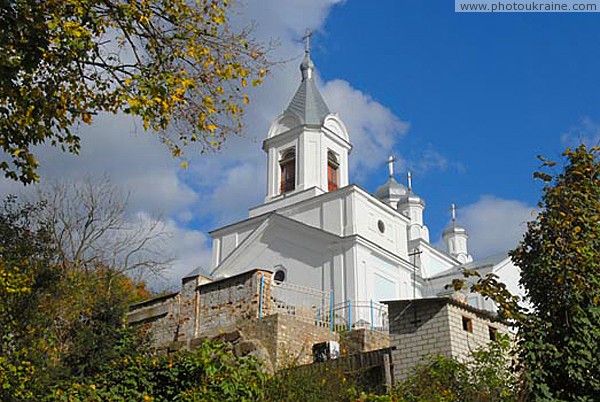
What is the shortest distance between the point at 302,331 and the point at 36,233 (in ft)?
23.8

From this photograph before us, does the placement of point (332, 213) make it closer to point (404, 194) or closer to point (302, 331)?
point (302, 331)

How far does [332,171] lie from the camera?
101 feet

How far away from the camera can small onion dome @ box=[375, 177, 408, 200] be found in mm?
45781

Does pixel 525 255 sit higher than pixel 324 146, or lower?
lower

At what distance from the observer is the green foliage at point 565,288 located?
912 cm

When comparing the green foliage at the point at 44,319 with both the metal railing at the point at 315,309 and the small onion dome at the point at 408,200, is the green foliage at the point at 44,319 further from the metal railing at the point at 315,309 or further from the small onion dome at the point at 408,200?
the small onion dome at the point at 408,200

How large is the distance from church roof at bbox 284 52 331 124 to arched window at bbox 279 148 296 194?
5.06 feet

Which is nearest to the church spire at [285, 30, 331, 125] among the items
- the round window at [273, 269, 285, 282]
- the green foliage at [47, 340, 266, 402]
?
the round window at [273, 269, 285, 282]

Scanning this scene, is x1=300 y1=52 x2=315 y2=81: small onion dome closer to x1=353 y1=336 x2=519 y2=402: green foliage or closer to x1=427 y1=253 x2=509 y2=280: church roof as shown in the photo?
x1=427 y1=253 x2=509 y2=280: church roof

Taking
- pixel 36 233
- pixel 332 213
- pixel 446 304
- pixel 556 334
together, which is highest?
pixel 332 213

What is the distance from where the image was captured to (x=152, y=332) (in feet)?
59.8

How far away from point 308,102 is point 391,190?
621 inches

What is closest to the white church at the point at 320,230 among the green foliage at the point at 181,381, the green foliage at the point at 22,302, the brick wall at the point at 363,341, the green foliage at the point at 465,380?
the brick wall at the point at 363,341

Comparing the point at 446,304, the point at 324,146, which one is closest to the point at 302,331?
the point at 446,304
